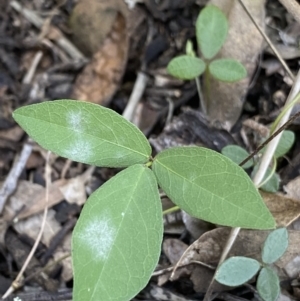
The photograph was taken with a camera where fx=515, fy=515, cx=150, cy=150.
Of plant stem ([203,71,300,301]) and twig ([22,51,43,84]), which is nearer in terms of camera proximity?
plant stem ([203,71,300,301])

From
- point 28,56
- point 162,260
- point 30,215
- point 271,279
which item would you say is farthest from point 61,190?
point 271,279

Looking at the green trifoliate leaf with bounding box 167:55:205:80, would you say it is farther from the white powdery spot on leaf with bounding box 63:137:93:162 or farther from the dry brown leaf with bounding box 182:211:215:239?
the white powdery spot on leaf with bounding box 63:137:93:162

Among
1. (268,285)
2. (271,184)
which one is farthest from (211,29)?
(268,285)

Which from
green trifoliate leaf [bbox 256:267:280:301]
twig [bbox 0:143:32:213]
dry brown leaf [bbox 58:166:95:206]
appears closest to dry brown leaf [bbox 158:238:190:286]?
green trifoliate leaf [bbox 256:267:280:301]

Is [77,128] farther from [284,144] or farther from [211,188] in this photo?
[284,144]

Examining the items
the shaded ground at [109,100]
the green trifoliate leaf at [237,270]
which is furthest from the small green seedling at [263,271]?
the shaded ground at [109,100]
